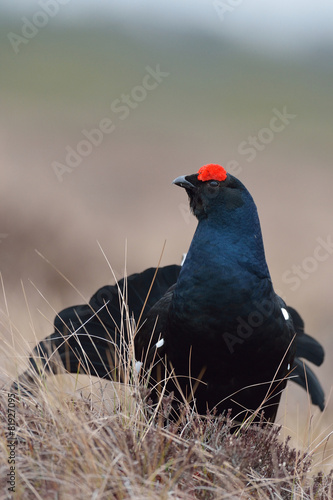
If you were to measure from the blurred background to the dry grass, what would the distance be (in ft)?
1.65

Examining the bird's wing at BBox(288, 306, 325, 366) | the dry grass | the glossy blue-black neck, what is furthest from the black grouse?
the bird's wing at BBox(288, 306, 325, 366)

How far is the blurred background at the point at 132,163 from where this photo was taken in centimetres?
890

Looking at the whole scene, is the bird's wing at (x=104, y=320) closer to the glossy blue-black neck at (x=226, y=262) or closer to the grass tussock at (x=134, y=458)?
the glossy blue-black neck at (x=226, y=262)

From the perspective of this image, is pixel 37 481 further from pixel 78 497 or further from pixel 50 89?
pixel 50 89

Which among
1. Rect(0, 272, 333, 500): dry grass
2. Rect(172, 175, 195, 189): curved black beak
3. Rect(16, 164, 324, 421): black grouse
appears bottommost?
Rect(0, 272, 333, 500): dry grass

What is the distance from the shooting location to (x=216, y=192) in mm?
3500

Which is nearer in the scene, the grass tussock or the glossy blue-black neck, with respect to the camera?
the grass tussock

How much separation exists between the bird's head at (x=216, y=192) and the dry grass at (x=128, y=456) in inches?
40.6

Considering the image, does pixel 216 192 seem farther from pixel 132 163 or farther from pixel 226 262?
pixel 132 163

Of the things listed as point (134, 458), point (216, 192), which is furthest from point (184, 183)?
point (134, 458)

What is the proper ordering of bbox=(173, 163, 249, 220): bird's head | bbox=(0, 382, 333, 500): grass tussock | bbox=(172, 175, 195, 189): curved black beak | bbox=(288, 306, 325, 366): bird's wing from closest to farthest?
bbox=(0, 382, 333, 500): grass tussock, bbox=(173, 163, 249, 220): bird's head, bbox=(172, 175, 195, 189): curved black beak, bbox=(288, 306, 325, 366): bird's wing

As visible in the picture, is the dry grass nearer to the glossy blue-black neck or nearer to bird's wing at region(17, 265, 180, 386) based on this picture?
the glossy blue-black neck

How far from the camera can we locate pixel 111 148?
16.4 meters

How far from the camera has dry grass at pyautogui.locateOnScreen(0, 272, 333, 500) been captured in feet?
7.45
